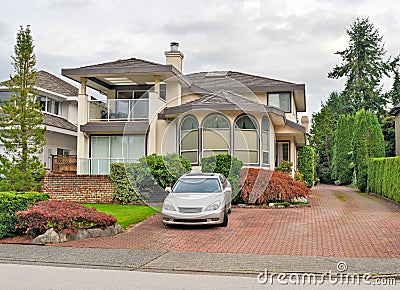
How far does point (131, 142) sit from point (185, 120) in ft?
11.3

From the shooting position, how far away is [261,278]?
8.86 metres

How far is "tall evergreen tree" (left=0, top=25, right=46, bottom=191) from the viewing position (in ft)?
64.9

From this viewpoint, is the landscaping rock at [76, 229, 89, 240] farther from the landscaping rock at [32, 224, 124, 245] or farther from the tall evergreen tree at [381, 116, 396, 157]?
the tall evergreen tree at [381, 116, 396, 157]

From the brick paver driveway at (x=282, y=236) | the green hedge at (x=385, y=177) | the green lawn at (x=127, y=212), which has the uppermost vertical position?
the green hedge at (x=385, y=177)

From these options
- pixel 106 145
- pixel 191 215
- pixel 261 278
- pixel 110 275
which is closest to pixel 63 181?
pixel 106 145

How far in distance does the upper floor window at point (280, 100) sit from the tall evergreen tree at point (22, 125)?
1410 centimetres

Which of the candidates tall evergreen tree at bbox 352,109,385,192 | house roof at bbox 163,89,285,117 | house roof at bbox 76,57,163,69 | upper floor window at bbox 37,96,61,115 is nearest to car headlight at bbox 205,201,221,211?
house roof at bbox 163,89,285,117

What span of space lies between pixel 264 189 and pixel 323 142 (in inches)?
1296

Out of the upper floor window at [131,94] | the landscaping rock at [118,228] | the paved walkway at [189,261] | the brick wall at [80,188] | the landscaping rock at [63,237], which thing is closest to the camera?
the paved walkway at [189,261]

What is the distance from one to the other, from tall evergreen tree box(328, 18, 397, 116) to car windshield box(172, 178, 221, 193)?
4031 centimetres

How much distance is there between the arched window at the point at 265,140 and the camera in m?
24.0

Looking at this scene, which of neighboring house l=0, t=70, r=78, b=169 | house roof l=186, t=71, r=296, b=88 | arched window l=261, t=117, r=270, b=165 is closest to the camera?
arched window l=261, t=117, r=270, b=165

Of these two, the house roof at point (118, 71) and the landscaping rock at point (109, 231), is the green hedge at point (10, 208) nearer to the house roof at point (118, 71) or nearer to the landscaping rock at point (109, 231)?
the landscaping rock at point (109, 231)

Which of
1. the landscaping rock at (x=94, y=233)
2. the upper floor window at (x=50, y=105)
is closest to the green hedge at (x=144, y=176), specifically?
the landscaping rock at (x=94, y=233)
